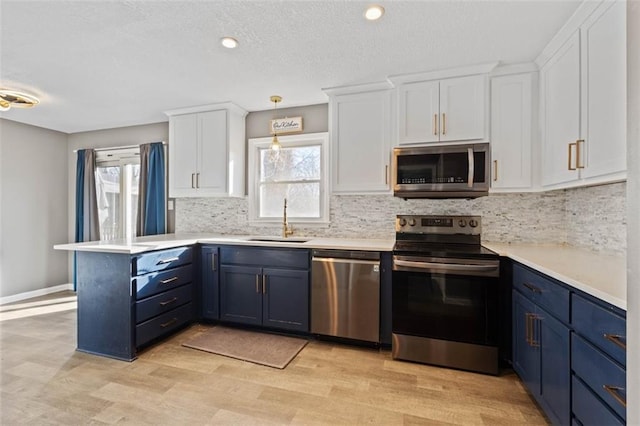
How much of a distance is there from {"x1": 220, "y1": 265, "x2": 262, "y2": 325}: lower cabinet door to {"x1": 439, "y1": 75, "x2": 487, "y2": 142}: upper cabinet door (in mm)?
2186

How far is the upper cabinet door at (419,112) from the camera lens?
8.63 feet

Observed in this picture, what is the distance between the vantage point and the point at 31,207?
13.8 ft

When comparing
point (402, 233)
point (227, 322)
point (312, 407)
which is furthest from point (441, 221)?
point (227, 322)

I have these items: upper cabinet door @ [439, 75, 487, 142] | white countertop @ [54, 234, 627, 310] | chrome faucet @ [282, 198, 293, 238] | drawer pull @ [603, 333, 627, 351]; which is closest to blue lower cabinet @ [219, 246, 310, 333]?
white countertop @ [54, 234, 627, 310]

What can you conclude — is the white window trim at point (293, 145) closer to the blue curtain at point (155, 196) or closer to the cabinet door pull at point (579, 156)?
the blue curtain at point (155, 196)

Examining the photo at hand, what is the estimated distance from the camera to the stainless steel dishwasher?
2555 mm

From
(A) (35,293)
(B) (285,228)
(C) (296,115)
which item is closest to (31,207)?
(A) (35,293)

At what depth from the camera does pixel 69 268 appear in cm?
466

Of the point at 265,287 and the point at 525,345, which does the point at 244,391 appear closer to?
the point at 265,287

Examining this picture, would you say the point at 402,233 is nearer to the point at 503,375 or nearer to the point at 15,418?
the point at 503,375

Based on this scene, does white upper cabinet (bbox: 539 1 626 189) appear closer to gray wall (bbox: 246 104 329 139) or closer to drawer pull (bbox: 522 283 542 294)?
drawer pull (bbox: 522 283 542 294)

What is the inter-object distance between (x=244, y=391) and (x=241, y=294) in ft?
3.54

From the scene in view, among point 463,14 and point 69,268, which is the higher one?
point 463,14

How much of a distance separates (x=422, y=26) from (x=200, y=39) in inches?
60.6
